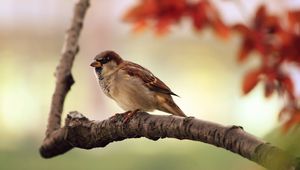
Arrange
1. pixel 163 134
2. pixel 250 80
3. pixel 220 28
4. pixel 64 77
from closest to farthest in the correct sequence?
1. pixel 163 134
2. pixel 64 77
3. pixel 250 80
4. pixel 220 28

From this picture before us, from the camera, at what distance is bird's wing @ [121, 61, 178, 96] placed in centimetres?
106

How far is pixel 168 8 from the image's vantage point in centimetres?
152

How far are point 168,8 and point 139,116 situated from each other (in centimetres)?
70

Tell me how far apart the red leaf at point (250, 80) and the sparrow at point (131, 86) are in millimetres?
300

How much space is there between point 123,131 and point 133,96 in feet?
0.80

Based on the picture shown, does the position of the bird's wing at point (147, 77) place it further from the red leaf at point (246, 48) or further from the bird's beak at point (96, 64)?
the red leaf at point (246, 48)

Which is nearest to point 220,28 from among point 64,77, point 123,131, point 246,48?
point 246,48

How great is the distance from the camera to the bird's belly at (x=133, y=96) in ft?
3.52

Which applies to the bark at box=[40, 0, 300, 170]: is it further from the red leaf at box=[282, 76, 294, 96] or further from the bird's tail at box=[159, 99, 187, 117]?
the red leaf at box=[282, 76, 294, 96]

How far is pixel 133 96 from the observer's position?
109 cm

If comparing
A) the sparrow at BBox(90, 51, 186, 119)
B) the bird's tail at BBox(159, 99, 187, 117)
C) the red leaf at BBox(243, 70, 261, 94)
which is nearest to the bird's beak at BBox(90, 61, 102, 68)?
the sparrow at BBox(90, 51, 186, 119)

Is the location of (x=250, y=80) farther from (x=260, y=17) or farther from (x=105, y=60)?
(x=105, y=60)

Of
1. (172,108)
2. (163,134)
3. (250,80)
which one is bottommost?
(163,134)

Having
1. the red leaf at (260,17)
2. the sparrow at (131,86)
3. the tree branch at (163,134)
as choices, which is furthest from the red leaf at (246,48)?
the tree branch at (163,134)
